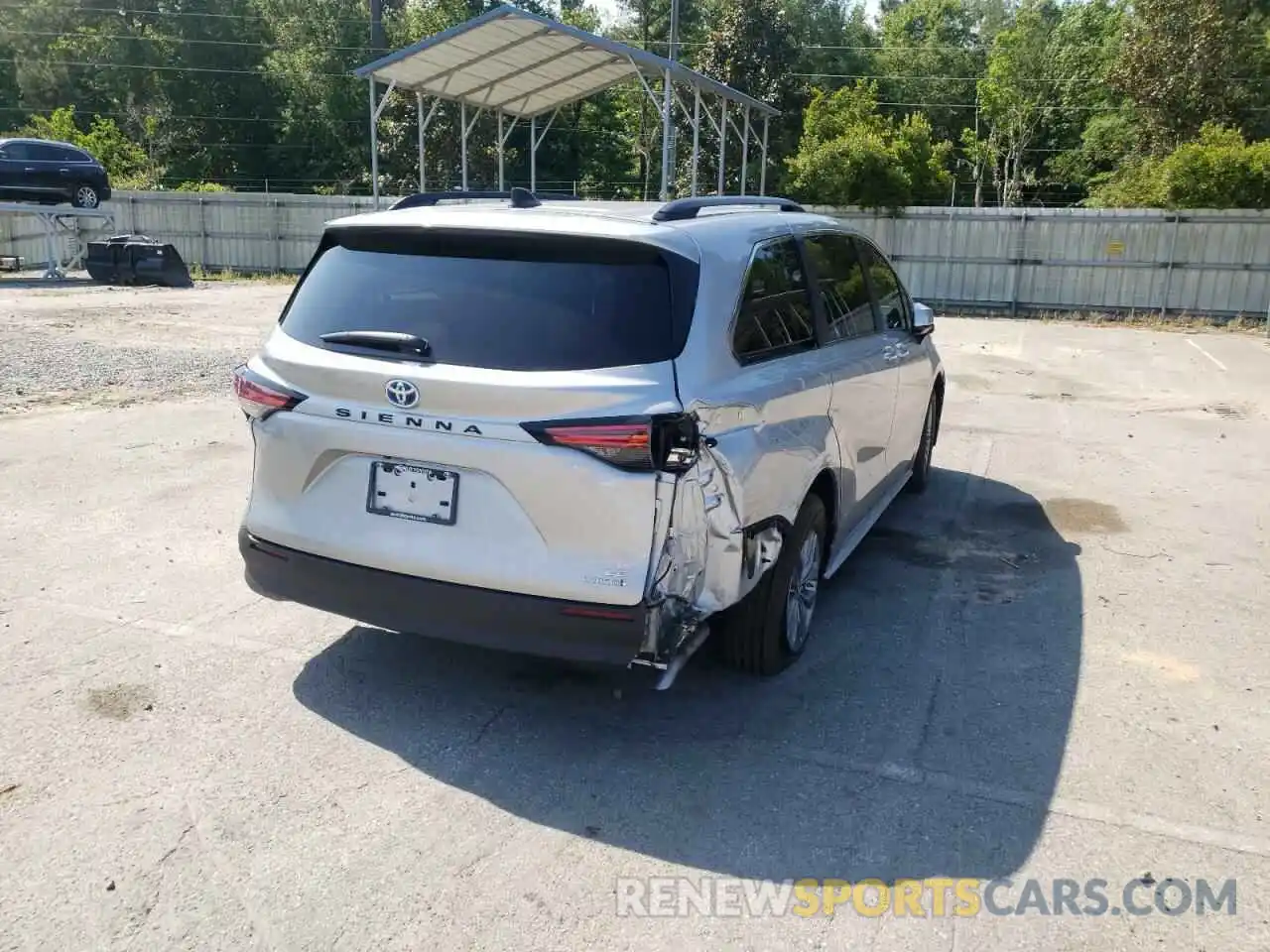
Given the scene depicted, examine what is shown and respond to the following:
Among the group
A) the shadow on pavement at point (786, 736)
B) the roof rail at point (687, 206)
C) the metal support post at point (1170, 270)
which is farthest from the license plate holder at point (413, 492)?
the metal support post at point (1170, 270)

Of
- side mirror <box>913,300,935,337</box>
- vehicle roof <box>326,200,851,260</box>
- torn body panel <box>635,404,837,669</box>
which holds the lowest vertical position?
torn body panel <box>635,404,837,669</box>

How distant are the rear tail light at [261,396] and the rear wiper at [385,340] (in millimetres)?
240

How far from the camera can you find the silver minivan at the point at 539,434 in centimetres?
316

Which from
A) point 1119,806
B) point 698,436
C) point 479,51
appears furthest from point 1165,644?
point 479,51

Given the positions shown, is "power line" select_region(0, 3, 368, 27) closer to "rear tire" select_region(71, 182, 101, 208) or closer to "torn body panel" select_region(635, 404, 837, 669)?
"rear tire" select_region(71, 182, 101, 208)

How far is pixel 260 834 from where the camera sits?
2.99 m

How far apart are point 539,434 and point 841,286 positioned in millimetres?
2326

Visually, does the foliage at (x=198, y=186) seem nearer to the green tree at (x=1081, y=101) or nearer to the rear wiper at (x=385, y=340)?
the green tree at (x=1081, y=101)

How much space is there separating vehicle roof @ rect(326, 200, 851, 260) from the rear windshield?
0.13 ft

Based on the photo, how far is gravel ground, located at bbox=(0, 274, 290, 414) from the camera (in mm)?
9852

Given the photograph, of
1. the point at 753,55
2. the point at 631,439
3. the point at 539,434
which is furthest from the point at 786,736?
the point at 753,55

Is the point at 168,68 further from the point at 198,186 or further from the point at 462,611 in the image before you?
the point at 462,611

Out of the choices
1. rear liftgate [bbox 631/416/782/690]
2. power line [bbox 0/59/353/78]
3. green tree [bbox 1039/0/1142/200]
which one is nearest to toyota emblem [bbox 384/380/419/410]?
rear liftgate [bbox 631/416/782/690]

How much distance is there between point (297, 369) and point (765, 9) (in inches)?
1273
